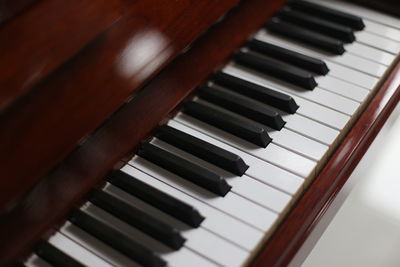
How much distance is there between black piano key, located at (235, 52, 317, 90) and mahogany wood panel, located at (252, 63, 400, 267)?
6.1 inches

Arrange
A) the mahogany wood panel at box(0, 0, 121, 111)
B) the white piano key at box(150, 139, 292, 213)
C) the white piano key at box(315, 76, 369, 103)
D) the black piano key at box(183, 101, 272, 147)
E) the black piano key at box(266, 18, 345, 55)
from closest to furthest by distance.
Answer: the mahogany wood panel at box(0, 0, 121, 111) < the white piano key at box(150, 139, 292, 213) < the black piano key at box(183, 101, 272, 147) < the white piano key at box(315, 76, 369, 103) < the black piano key at box(266, 18, 345, 55)

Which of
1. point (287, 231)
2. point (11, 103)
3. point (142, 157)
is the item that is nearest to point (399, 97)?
point (287, 231)

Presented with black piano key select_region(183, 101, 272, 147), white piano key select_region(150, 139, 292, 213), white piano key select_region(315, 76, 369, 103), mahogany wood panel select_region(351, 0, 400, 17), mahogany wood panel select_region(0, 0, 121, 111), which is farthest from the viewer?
mahogany wood panel select_region(351, 0, 400, 17)

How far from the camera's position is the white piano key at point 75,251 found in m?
1.06

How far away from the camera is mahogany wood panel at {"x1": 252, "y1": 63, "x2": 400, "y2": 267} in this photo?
1090 mm

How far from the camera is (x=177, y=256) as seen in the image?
1.05 meters

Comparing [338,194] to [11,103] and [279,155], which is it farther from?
[11,103]

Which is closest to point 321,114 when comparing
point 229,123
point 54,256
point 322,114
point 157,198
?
point 322,114

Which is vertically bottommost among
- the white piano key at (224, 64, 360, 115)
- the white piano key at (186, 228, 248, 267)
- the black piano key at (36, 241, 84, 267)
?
the black piano key at (36, 241, 84, 267)

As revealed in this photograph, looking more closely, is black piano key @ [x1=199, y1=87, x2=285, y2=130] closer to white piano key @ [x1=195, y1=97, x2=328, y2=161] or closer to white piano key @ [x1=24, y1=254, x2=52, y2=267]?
white piano key @ [x1=195, y1=97, x2=328, y2=161]

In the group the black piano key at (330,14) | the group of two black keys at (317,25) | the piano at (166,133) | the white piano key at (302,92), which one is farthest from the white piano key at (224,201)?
the black piano key at (330,14)

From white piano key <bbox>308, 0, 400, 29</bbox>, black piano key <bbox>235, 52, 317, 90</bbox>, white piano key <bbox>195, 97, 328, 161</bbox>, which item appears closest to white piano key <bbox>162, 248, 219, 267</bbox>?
white piano key <bbox>195, 97, 328, 161</bbox>

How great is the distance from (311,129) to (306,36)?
0.35 meters

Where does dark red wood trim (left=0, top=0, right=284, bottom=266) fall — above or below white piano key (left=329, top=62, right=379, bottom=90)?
below
